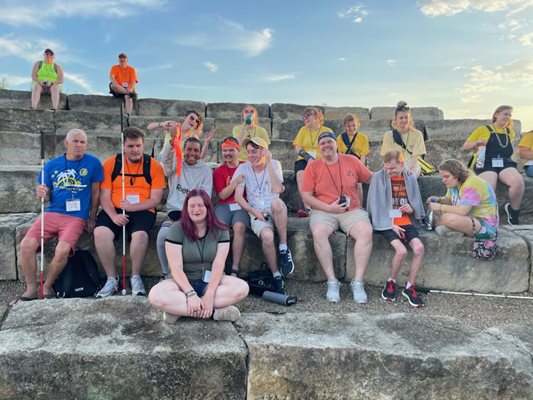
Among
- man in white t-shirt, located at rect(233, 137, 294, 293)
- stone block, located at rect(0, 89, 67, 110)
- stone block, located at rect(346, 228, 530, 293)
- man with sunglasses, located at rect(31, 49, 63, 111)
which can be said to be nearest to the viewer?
man in white t-shirt, located at rect(233, 137, 294, 293)

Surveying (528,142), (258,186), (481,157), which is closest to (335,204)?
(258,186)

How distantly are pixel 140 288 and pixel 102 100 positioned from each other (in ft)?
21.3

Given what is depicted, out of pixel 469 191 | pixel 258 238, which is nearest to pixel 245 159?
pixel 258 238

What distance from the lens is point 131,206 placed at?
3938 mm

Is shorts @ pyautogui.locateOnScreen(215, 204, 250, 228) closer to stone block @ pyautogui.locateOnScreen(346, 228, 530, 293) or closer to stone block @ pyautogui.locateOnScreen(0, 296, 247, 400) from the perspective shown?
stone block @ pyautogui.locateOnScreen(346, 228, 530, 293)

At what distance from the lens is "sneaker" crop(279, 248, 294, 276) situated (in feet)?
13.2

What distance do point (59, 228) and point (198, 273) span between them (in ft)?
5.20

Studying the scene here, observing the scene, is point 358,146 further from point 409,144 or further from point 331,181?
point 331,181

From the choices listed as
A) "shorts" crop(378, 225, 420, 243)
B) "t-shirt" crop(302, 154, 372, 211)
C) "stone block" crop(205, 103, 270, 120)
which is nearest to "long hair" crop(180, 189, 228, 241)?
"t-shirt" crop(302, 154, 372, 211)

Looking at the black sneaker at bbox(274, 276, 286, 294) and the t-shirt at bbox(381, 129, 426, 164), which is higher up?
the t-shirt at bbox(381, 129, 426, 164)

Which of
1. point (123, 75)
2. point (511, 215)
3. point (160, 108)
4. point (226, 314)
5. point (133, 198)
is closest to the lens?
point (226, 314)

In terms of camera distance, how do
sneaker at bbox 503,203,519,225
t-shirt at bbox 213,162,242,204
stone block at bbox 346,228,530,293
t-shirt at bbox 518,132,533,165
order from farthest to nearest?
t-shirt at bbox 518,132,533,165, sneaker at bbox 503,203,519,225, t-shirt at bbox 213,162,242,204, stone block at bbox 346,228,530,293

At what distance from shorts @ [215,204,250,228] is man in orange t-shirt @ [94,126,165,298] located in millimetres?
637

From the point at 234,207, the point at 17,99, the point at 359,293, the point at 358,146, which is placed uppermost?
the point at 17,99
